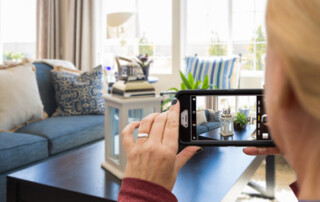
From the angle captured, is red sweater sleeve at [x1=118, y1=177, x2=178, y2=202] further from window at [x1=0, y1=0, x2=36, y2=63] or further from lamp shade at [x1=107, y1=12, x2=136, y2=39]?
window at [x1=0, y1=0, x2=36, y2=63]

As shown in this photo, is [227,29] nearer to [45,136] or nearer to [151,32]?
[151,32]

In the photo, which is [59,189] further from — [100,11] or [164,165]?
[100,11]

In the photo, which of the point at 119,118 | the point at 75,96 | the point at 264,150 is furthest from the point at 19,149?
the point at 264,150

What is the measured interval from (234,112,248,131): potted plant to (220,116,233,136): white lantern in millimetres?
11

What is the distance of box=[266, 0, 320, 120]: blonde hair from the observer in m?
0.22

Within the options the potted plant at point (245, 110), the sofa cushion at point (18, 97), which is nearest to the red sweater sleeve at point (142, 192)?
the potted plant at point (245, 110)

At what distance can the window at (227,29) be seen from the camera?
13.9 feet

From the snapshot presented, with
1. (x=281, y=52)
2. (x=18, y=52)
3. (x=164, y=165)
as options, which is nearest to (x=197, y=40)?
(x=18, y=52)

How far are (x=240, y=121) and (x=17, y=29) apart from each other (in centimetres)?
588

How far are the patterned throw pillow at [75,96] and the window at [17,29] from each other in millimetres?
3154

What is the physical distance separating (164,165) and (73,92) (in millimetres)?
2359

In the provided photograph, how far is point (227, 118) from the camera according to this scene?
0.77 meters

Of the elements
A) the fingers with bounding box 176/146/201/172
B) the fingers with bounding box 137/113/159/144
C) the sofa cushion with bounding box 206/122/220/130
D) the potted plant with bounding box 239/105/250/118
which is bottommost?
the fingers with bounding box 176/146/201/172

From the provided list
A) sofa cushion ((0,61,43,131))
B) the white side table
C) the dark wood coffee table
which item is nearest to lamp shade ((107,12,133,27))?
sofa cushion ((0,61,43,131))
